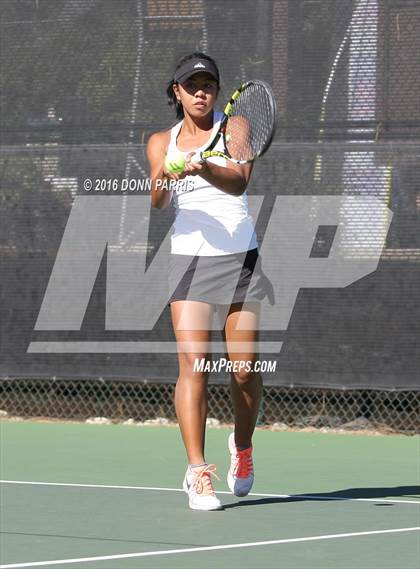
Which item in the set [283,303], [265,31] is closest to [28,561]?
[283,303]

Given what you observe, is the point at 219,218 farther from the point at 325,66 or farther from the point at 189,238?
the point at 325,66

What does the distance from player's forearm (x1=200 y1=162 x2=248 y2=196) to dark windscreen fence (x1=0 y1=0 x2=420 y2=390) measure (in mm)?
2782

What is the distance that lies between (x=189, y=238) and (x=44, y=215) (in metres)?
3.25

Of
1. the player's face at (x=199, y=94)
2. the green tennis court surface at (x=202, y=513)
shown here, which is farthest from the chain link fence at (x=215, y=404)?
the player's face at (x=199, y=94)

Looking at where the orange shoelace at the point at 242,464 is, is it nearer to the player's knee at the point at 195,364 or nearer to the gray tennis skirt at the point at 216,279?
the player's knee at the point at 195,364

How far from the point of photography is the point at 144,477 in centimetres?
648

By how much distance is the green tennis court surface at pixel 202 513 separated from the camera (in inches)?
173

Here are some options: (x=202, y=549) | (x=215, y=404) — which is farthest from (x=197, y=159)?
(x=215, y=404)

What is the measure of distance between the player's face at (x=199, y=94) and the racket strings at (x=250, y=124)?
0.14 meters

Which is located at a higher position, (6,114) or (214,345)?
(6,114)

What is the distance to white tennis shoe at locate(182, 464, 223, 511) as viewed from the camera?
17.2 ft

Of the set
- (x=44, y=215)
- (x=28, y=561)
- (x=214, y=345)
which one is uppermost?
(x=28, y=561)

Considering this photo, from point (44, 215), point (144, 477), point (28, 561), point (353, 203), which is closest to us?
point (28, 561)

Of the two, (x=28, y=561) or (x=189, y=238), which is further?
(x=189, y=238)
